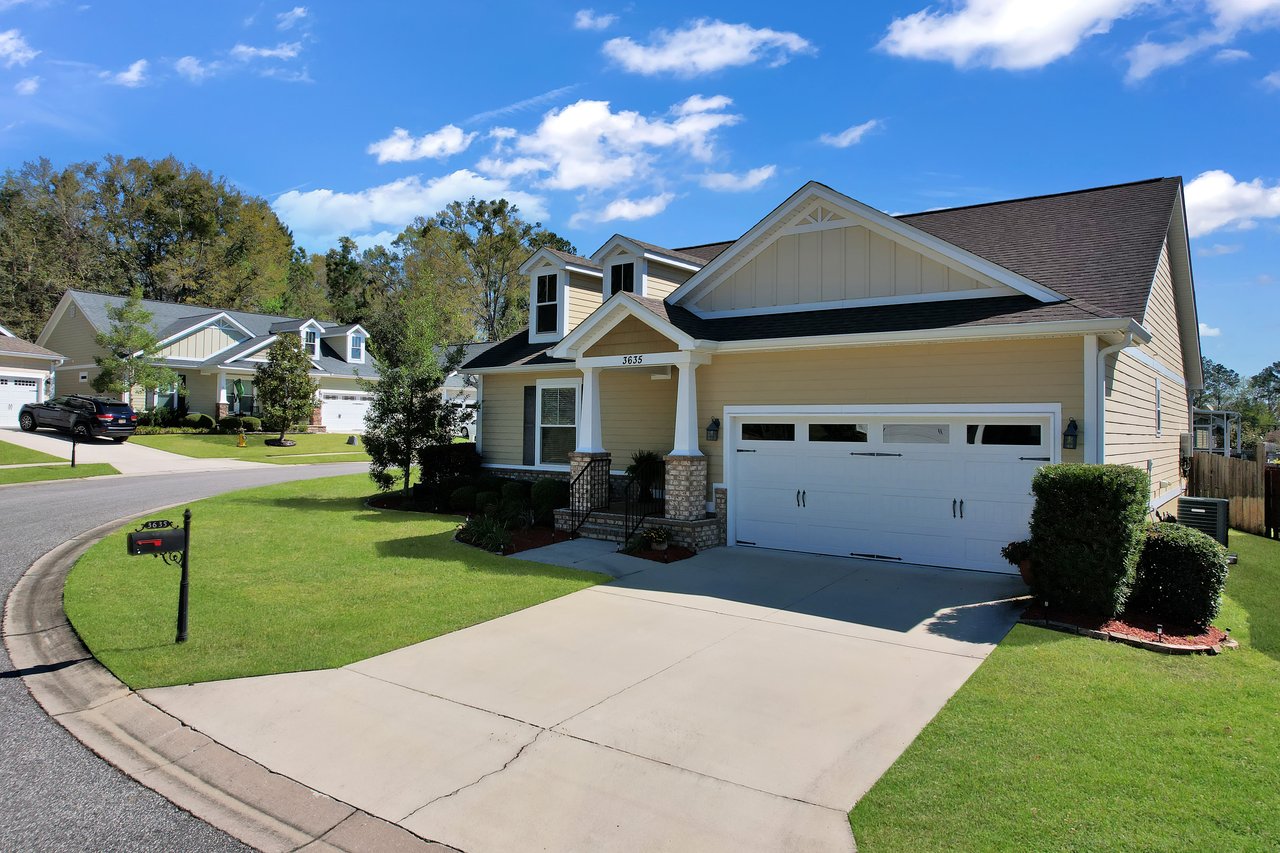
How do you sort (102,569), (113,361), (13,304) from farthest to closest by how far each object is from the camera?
(13,304) < (113,361) < (102,569)

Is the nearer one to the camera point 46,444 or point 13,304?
point 46,444

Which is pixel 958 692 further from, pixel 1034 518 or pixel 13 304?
pixel 13 304

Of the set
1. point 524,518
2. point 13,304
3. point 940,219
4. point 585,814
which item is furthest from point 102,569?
point 13,304

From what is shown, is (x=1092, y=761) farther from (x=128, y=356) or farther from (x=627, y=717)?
(x=128, y=356)

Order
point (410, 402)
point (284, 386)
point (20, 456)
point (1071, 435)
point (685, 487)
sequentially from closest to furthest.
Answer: point (1071, 435) < point (685, 487) < point (410, 402) < point (20, 456) < point (284, 386)

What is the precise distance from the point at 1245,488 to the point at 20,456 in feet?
112

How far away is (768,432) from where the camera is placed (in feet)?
41.1

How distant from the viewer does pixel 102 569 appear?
9.96m

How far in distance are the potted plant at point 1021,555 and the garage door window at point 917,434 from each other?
183 centimetres

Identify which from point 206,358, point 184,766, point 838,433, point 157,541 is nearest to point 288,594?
point 157,541

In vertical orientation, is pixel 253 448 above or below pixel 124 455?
above

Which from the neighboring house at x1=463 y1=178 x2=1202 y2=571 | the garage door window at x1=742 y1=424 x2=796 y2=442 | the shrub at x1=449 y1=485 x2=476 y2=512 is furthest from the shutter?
the garage door window at x1=742 y1=424 x2=796 y2=442

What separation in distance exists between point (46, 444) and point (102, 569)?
22.6m

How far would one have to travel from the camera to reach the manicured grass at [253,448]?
28594mm
